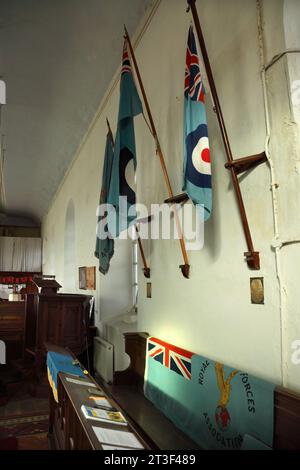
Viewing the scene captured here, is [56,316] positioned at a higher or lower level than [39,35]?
lower

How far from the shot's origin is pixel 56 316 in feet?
15.9

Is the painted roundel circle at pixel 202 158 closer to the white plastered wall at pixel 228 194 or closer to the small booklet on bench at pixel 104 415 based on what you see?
the white plastered wall at pixel 228 194

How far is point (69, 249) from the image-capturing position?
Answer: 343 inches

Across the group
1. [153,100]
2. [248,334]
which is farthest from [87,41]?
[248,334]

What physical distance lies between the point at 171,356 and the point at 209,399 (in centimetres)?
61

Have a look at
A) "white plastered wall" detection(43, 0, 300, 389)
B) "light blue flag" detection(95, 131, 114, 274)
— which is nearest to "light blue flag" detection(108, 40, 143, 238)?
"white plastered wall" detection(43, 0, 300, 389)

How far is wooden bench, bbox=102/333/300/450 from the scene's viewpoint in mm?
1535

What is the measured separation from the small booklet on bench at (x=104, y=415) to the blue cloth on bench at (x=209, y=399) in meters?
0.60

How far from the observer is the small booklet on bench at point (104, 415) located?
1616mm

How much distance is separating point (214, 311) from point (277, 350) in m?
0.62

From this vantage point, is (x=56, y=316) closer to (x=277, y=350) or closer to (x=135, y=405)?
(x=135, y=405)

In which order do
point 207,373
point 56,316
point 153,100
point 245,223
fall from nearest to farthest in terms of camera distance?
point 245,223 < point 207,373 < point 153,100 < point 56,316

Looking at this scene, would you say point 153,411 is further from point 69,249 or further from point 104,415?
Result: point 69,249

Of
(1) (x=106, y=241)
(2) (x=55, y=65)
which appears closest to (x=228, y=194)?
(1) (x=106, y=241)
